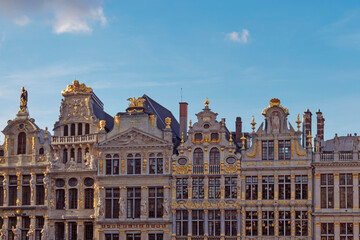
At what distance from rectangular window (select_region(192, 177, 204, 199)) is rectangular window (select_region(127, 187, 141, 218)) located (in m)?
4.25

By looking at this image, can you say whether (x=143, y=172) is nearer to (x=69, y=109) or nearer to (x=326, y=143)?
(x=69, y=109)

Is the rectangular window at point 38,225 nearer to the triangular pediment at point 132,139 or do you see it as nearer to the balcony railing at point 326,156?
the triangular pediment at point 132,139

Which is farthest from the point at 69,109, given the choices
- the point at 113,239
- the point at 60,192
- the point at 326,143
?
the point at 326,143

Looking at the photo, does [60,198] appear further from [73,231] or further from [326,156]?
[326,156]

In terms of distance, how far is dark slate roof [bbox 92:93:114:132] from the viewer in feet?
206

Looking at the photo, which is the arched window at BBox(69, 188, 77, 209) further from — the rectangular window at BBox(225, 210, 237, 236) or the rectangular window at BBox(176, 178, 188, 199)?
the rectangular window at BBox(225, 210, 237, 236)

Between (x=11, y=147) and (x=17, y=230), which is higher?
(x=11, y=147)

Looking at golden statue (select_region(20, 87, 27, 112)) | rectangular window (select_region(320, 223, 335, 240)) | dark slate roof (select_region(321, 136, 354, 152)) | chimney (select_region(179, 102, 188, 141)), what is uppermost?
golden statue (select_region(20, 87, 27, 112))

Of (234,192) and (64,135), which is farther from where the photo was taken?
(64,135)

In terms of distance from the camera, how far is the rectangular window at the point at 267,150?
5778 centimetres

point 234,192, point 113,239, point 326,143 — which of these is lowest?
point 113,239

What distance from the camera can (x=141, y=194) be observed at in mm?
59438

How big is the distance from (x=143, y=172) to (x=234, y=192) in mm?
7034

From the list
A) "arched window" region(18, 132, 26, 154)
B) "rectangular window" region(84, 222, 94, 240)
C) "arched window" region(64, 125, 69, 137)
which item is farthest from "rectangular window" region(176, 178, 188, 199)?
"arched window" region(18, 132, 26, 154)
